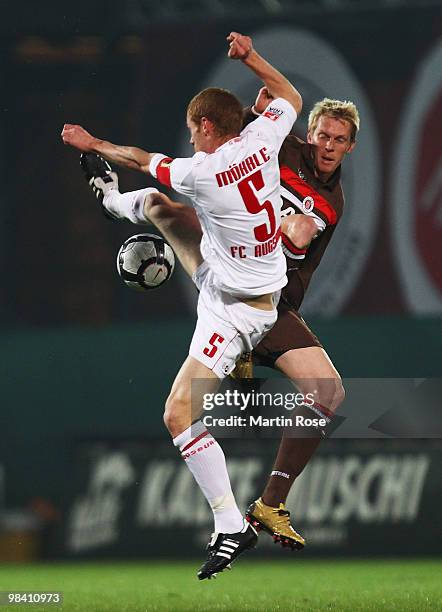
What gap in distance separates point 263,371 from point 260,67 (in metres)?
4.80

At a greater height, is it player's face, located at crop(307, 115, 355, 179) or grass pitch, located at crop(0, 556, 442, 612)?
player's face, located at crop(307, 115, 355, 179)

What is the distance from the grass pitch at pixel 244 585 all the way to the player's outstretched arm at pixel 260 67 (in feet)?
8.16

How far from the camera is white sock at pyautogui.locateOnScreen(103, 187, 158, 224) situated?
7.31m

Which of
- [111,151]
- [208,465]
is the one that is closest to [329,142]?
[111,151]

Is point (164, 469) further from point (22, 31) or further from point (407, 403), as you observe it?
point (22, 31)

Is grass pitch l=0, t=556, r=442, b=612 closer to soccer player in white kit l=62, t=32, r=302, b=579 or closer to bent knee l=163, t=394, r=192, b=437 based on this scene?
soccer player in white kit l=62, t=32, r=302, b=579

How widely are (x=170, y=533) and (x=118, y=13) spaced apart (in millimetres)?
4656

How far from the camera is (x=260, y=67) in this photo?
6.80 metres

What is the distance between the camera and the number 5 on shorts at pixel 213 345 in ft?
22.5

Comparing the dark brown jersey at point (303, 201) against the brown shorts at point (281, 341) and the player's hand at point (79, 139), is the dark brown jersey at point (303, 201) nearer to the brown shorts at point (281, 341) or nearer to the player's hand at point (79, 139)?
the brown shorts at point (281, 341)

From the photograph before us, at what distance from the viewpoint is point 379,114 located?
11758 mm

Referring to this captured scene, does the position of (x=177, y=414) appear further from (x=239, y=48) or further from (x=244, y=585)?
(x=244, y=585)

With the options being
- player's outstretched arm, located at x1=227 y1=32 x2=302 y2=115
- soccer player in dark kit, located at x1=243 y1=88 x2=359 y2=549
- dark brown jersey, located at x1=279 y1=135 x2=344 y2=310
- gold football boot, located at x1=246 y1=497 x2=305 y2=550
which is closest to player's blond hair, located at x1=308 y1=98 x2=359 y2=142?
soccer player in dark kit, located at x1=243 y1=88 x2=359 y2=549

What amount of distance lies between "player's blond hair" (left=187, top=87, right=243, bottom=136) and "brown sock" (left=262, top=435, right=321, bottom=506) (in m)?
1.58
